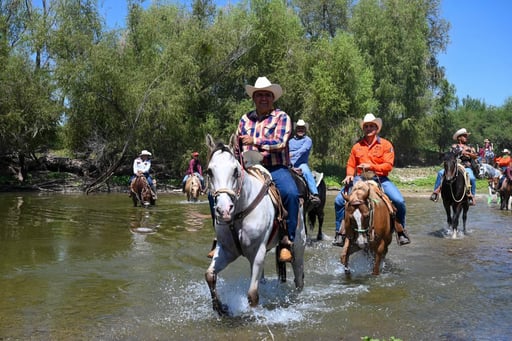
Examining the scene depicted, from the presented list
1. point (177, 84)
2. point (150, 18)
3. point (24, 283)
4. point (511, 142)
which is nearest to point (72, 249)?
point (24, 283)

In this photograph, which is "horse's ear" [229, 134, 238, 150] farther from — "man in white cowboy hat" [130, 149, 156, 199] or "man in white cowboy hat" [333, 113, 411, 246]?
"man in white cowboy hat" [130, 149, 156, 199]

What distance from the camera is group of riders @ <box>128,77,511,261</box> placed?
6.39 metres

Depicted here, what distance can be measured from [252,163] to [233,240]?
0.92 m

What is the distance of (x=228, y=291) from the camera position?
261 inches

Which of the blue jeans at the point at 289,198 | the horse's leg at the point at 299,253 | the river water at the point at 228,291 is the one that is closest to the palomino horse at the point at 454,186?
the river water at the point at 228,291

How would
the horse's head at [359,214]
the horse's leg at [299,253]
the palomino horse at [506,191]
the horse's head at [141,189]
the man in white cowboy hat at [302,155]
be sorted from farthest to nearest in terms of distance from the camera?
1. the horse's head at [141,189]
2. the palomino horse at [506,191]
3. the man in white cowboy hat at [302,155]
4. the horse's head at [359,214]
5. the horse's leg at [299,253]

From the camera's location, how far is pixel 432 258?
980cm

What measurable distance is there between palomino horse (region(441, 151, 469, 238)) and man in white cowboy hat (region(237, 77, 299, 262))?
7.12 m

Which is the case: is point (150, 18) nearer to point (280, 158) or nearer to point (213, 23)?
point (213, 23)

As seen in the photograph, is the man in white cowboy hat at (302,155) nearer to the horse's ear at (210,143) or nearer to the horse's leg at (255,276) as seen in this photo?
the horse's leg at (255,276)

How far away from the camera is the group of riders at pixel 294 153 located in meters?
6.39

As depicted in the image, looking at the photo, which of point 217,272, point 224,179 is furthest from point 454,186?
point 224,179

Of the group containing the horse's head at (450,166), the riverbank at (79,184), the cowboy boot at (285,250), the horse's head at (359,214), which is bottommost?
the riverbank at (79,184)

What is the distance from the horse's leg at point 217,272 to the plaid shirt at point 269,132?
1.33m
